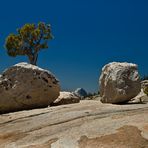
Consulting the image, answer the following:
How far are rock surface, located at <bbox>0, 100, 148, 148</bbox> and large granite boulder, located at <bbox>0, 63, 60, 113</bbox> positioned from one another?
3420mm

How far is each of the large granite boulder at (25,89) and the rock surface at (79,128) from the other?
135 inches

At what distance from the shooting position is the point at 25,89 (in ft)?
77.5

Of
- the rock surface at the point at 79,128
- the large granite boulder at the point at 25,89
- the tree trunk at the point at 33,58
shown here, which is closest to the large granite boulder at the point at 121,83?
the rock surface at the point at 79,128

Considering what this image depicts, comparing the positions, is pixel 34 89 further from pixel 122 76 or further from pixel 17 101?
pixel 122 76

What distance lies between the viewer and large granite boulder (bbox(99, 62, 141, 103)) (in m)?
21.5

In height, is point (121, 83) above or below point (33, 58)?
below

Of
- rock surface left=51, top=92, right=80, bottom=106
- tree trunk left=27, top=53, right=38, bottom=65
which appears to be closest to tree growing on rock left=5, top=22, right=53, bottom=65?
tree trunk left=27, top=53, right=38, bottom=65

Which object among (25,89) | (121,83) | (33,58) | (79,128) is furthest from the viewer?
(33,58)

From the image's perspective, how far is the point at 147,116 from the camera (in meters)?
15.6

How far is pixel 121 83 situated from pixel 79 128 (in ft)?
23.5

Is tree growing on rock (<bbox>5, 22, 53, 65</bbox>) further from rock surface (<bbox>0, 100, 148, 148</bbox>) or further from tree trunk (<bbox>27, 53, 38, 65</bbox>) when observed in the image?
rock surface (<bbox>0, 100, 148, 148</bbox>)

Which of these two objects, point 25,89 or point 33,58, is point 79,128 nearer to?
point 25,89

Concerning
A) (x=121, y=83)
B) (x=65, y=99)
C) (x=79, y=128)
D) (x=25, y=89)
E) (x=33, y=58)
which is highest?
(x=33, y=58)

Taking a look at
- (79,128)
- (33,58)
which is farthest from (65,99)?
(33,58)
